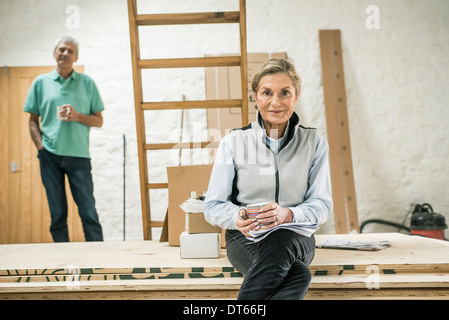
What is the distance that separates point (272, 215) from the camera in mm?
1422

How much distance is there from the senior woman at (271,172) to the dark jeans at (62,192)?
1477mm

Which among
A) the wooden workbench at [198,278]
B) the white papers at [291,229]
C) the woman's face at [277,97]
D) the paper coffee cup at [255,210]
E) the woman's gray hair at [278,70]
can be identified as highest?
the woman's gray hair at [278,70]

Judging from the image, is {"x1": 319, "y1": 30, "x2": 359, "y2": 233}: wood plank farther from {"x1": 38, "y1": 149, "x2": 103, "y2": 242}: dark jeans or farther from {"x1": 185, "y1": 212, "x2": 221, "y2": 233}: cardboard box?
{"x1": 185, "y1": 212, "x2": 221, "y2": 233}: cardboard box

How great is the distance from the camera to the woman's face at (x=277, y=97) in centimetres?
165

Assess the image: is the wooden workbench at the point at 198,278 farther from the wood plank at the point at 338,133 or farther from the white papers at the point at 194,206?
the wood plank at the point at 338,133

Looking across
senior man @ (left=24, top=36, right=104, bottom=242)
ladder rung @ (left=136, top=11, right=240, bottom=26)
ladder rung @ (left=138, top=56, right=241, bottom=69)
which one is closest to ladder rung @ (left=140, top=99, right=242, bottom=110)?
ladder rung @ (left=138, top=56, right=241, bottom=69)

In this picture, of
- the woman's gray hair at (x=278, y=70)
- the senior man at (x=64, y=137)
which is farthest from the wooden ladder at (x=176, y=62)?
the woman's gray hair at (x=278, y=70)

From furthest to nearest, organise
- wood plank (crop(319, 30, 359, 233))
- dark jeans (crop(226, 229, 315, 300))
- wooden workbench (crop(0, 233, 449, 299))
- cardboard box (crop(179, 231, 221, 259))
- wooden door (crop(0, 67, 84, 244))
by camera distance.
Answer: wooden door (crop(0, 67, 84, 244)), wood plank (crop(319, 30, 359, 233)), cardboard box (crop(179, 231, 221, 259)), wooden workbench (crop(0, 233, 449, 299)), dark jeans (crop(226, 229, 315, 300))

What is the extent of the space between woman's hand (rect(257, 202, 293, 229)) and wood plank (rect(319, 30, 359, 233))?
2.79 metres

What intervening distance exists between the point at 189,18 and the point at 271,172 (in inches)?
51.8

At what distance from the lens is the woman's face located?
1.65 meters

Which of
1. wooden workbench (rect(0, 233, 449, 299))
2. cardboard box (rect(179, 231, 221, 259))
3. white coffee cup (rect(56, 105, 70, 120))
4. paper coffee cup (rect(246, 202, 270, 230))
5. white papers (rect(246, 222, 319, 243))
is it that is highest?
white coffee cup (rect(56, 105, 70, 120))

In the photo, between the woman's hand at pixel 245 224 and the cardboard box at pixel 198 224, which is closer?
the woman's hand at pixel 245 224
